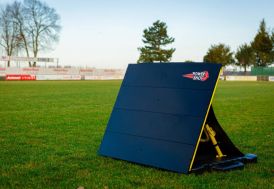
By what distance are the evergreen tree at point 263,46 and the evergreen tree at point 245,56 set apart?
604 cm

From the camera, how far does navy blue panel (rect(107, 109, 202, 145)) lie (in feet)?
16.7

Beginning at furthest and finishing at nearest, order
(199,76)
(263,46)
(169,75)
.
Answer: (263,46) → (169,75) → (199,76)

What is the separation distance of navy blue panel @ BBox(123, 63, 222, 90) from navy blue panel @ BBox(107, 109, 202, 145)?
442mm

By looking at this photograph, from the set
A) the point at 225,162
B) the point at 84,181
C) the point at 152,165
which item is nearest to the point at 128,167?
the point at 152,165

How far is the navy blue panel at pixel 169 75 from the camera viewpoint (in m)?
5.11

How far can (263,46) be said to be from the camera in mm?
87625

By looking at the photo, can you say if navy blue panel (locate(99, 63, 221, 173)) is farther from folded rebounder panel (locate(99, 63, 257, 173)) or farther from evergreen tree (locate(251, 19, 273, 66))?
evergreen tree (locate(251, 19, 273, 66))

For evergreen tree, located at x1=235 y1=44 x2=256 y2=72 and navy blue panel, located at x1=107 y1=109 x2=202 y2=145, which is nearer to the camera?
navy blue panel, located at x1=107 y1=109 x2=202 y2=145

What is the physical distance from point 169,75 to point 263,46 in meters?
87.0

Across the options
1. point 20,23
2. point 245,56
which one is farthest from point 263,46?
point 20,23

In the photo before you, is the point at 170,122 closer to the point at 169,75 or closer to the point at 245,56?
the point at 169,75

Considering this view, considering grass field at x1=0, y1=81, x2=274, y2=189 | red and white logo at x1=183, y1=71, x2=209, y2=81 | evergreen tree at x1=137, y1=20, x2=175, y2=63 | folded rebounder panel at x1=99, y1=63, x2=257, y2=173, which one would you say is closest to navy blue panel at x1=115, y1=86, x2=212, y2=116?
folded rebounder panel at x1=99, y1=63, x2=257, y2=173

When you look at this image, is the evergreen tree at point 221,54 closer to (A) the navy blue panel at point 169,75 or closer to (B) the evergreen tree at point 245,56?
(B) the evergreen tree at point 245,56

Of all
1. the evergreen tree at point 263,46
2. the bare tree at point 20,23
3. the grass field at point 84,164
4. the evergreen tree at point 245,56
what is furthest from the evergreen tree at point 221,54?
the grass field at point 84,164
